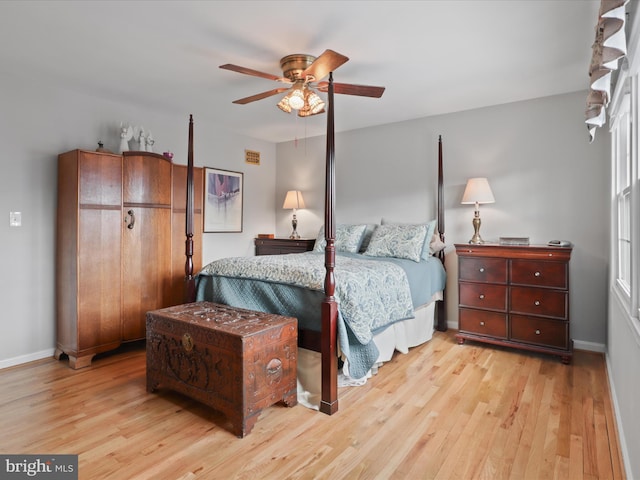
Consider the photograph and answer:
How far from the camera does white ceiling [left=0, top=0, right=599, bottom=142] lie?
7.15ft

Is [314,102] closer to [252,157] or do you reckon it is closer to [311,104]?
[311,104]

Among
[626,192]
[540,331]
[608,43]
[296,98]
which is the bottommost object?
[540,331]

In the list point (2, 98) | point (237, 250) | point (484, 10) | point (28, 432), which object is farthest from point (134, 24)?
point (237, 250)

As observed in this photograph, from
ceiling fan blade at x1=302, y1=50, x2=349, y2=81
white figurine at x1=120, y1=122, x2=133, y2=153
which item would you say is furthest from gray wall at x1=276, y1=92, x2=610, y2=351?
white figurine at x1=120, y1=122, x2=133, y2=153

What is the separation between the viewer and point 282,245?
493 cm

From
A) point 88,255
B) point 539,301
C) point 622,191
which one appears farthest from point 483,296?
point 88,255

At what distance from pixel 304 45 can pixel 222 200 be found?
263cm

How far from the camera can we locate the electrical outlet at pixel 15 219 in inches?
123

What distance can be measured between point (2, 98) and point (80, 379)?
2.31 m

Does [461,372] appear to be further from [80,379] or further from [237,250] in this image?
[237,250]

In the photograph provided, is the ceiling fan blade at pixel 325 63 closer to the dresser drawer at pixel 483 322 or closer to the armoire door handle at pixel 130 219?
the armoire door handle at pixel 130 219

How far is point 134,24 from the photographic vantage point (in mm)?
2336

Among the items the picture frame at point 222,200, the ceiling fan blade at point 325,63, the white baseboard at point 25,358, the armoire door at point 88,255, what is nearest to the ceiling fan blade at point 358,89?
the ceiling fan blade at point 325,63
